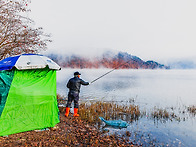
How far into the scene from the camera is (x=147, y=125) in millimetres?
9266

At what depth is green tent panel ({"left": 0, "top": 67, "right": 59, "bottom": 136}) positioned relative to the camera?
5.07 m

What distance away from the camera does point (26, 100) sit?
535 centimetres

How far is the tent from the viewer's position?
5.09 meters

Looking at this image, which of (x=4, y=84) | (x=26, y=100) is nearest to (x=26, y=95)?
(x=26, y=100)

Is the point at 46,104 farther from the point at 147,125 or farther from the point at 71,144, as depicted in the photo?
the point at 147,125

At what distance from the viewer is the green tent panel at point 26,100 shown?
5.07 m

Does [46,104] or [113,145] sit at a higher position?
[46,104]

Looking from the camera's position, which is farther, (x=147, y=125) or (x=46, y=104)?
(x=147, y=125)

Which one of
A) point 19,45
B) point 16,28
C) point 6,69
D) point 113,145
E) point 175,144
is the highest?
point 16,28

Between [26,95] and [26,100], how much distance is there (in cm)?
19

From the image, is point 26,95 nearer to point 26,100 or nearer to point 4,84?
point 26,100

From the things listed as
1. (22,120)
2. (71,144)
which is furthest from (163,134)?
(22,120)

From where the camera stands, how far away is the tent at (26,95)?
5090mm

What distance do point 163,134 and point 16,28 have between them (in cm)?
1065
